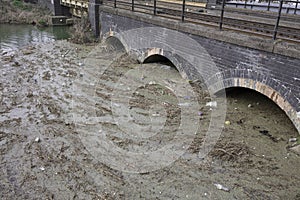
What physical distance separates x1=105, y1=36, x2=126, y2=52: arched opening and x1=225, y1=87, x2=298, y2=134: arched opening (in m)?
6.97

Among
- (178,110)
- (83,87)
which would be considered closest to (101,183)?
(178,110)

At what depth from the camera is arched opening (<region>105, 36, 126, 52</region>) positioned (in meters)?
13.2

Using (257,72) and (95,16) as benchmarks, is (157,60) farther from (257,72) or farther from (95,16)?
(95,16)

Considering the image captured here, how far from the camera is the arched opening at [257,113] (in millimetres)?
6053

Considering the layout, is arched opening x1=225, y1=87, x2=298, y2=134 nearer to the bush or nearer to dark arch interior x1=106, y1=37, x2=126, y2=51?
dark arch interior x1=106, y1=37, x2=126, y2=51

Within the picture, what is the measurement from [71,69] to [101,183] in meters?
6.68

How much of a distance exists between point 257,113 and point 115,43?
28.9ft

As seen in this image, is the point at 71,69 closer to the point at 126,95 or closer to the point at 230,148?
the point at 126,95

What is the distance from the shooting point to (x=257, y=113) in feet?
22.0

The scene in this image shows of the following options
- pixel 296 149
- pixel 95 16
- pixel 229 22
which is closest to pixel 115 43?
pixel 95 16

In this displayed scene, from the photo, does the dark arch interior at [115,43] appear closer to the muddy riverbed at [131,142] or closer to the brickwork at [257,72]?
the muddy riverbed at [131,142]

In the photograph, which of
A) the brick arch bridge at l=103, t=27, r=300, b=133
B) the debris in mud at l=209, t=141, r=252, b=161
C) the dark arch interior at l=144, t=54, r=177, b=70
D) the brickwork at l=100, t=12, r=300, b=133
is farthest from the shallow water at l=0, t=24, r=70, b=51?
the debris in mud at l=209, t=141, r=252, b=161

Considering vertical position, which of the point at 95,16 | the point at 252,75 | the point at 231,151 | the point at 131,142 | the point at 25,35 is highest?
the point at 95,16

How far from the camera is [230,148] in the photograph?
17.6 ft
